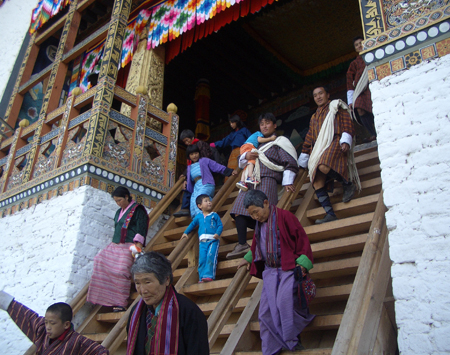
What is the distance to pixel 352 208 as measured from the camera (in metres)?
4.29

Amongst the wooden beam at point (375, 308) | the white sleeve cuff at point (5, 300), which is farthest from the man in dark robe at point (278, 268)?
the white sleeve cuff at point (5, 300)

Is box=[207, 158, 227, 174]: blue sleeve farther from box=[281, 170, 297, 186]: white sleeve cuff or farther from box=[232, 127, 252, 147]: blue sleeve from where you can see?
box=[281, 170, 297, 186]: white sleeve cuff

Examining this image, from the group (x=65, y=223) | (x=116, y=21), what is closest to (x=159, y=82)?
(x=116, y=21)

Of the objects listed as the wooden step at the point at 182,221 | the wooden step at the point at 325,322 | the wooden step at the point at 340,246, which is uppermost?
the wooden step at the point at 182,221

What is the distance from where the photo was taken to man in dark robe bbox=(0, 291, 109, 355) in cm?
283

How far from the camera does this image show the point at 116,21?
6969mm

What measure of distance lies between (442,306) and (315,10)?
6.98m

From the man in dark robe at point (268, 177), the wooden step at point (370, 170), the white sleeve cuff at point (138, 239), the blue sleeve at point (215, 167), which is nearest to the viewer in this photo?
the man in dark robe at point (268, 177)

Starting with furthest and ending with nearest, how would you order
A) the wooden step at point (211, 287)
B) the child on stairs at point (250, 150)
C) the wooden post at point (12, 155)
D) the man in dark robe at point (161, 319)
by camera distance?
the wooden post at point (12, 155)
the child on stairs at point (250, 150)
the wooden step at point (211, 287)
the man in dark robe at point (161, 319)

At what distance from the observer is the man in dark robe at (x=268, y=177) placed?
443 cm

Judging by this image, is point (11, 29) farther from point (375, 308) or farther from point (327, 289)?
point (375, 308)

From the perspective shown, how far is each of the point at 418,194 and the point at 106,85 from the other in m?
4.70

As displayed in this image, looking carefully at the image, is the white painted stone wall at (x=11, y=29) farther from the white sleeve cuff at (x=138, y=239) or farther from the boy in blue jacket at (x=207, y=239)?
the boy in blue jacket at (x=207, y=239)

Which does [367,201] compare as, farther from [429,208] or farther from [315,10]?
[315,10]
